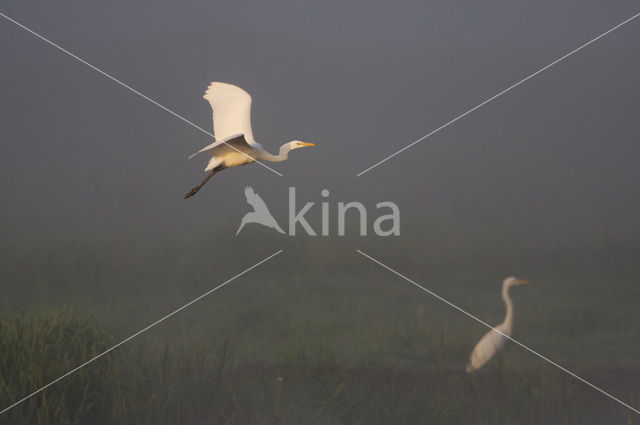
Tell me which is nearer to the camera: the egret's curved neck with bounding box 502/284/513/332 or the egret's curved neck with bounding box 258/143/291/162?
the egret's curved neck with bounding box 258/143/291/162

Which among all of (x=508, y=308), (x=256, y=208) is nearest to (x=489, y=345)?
(x=508, y=308)

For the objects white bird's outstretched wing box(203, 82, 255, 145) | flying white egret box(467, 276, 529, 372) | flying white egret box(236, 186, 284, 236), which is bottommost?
flying white egret box(467, 276, 529, 372)

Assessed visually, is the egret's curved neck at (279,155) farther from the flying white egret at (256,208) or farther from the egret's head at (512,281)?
the egret's head at (512,281)

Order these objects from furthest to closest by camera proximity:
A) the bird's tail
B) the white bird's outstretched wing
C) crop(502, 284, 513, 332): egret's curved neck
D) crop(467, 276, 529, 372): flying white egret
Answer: crop(502, 284, 513, 332): egret's curved neck → crop(467, 276, 529, 372): flying white egret → the white bird's outstretched wing → the bird's tail

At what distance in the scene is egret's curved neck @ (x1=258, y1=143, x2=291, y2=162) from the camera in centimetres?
451

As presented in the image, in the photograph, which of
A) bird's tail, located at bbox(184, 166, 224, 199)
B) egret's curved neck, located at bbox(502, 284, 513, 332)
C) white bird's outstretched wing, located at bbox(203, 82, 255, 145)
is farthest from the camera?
egret's curved neck, located at bbox(502, 284, 513, 332)

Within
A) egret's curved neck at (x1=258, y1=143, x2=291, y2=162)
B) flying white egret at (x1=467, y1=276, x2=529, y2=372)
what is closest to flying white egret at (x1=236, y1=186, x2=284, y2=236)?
egret's curved neck at (x1=258, y1=143, x2=291, y2=162)

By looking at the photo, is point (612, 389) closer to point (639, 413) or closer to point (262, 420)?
point (639, 413)

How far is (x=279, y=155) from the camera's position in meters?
4.79

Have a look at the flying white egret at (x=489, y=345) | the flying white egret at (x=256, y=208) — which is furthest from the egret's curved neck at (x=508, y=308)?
the flying white egret at (x=256, y=208)

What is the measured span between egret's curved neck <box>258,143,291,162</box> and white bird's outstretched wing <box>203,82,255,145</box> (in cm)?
23

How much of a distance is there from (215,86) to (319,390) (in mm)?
2819

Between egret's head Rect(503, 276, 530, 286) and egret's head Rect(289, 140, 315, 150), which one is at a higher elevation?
egret's head Rect(289, 140, 315, 150)

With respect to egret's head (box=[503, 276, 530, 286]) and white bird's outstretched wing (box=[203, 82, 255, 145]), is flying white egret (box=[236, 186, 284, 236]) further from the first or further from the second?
egret's head (box=[503, 276, 530, 286])
